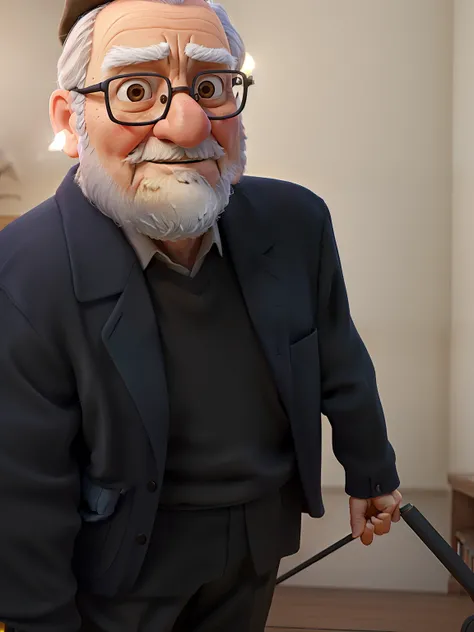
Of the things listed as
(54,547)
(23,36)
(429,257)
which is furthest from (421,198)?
(54,547)

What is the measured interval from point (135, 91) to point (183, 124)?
3.4 inches

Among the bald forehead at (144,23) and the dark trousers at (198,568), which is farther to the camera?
the dark trousers at (198,568)

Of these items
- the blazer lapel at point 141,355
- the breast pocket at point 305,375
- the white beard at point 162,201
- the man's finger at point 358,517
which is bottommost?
the man's finger at point 358,517

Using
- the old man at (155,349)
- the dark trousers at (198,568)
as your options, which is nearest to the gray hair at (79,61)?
the old man at (155,349)

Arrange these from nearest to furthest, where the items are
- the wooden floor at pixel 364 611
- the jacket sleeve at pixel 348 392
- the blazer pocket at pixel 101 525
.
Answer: the blazer pocket at pixel 101 525 → the jacket sleeve at pixel 348 392 → the wooden floor at pixel 364 611

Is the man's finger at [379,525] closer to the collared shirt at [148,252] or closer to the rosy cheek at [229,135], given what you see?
the collared shirt at [148,252]

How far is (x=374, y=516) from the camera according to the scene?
1188 millimetres

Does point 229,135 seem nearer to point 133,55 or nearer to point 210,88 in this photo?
point 210,88

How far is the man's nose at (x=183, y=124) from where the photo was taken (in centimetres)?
85

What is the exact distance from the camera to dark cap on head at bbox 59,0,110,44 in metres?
0.92

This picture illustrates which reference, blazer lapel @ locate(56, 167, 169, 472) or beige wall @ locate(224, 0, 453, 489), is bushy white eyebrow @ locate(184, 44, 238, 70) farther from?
beige wall @ locate(224, 0, 453, 489)

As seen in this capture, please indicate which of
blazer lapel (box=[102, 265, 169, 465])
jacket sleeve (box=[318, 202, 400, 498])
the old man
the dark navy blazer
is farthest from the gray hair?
jacket sleeve (box=[318, 202, 400, 498])

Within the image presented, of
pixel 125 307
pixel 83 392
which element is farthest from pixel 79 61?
pixel 83 392

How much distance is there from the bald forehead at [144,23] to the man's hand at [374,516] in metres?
0.81
